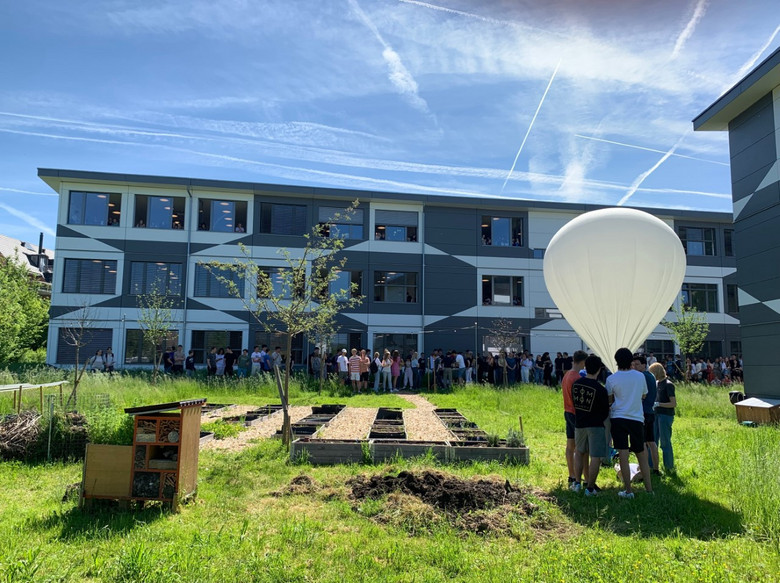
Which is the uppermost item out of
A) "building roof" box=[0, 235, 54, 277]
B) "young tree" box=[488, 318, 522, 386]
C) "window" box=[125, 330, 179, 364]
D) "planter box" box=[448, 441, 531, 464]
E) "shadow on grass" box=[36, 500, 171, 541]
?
"building roof" box=[0, 235, 54, 277]

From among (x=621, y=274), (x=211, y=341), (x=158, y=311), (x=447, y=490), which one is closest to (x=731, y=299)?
(x=621, y=274)

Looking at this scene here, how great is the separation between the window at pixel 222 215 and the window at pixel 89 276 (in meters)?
5.09

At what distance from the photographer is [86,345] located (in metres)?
25.5

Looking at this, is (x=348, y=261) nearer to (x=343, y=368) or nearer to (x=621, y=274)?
(x=343, y=368)

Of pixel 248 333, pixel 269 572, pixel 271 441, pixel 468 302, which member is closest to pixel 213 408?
pixel 271 441

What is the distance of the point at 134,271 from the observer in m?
27.3

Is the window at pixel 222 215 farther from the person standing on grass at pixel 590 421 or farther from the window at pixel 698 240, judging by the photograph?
the window at pixel 698 240

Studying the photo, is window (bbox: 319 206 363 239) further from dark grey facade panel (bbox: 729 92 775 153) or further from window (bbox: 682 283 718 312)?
window (bbox: 682 283 718 312)

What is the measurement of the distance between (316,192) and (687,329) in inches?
808

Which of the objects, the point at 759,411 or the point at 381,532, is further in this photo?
the point at 759,411

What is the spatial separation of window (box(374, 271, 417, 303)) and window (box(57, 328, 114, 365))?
13953mm

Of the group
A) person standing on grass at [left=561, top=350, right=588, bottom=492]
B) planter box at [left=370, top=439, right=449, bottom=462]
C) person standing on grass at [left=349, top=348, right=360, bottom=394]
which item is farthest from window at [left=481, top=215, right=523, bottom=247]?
person standing on grass at [left=561, top=350, right=588, bottom=492]

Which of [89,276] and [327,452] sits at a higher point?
[89,276]

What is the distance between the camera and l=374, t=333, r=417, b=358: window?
94.9 ft
